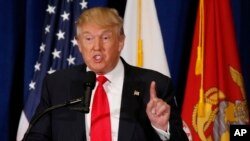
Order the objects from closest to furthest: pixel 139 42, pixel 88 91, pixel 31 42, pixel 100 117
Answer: pixel 88 91 < pixel 100 117 < pixel 139 42 < pixel 31 42

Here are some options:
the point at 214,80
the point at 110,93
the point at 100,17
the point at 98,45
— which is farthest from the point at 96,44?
the point at 214,80

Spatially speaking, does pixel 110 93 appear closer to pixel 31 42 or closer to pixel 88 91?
pixel 88 91

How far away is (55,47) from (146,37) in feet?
2.14

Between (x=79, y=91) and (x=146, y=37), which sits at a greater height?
(x=146, y=37)

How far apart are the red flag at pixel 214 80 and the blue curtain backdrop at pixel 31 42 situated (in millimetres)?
298

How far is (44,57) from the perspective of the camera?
3.07m

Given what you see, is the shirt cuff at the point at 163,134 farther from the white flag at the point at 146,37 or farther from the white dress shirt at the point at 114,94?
the white flag at the point at 146,37

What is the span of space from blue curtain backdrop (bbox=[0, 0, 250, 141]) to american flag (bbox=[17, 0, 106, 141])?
0.11 m

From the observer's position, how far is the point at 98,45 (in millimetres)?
1991

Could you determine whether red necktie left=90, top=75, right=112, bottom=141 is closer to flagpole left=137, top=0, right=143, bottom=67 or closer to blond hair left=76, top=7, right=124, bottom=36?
blond hair left=76, top=7, right=124, bottom=36

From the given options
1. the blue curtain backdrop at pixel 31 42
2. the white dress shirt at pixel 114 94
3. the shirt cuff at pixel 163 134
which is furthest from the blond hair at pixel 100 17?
the blue curtain backdrop at pixel 31 42

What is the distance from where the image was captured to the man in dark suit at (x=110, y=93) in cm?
191

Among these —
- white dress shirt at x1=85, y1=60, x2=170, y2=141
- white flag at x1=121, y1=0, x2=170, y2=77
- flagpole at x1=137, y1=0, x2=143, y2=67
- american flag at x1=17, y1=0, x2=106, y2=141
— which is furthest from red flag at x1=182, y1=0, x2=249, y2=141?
white dress shirt at x1=85, y1=60, x2=170, y2=141

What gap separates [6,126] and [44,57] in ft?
2.08
